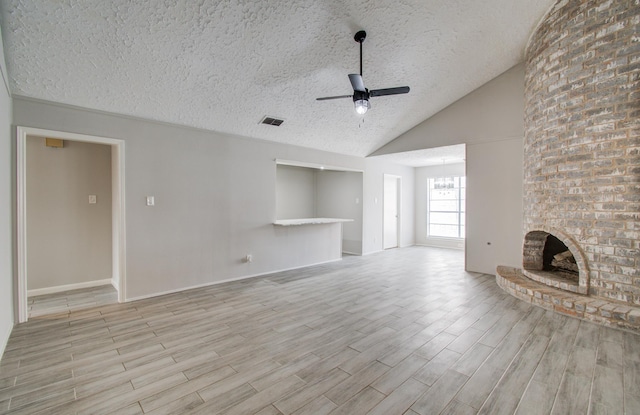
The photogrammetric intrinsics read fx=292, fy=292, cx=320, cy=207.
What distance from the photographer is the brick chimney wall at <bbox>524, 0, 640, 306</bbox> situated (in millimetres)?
3092

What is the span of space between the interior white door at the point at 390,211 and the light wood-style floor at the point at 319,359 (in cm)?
417

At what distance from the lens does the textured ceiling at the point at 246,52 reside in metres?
2.62

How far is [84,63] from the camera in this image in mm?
2949

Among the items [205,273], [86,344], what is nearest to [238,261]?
[205,273]

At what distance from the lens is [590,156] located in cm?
338

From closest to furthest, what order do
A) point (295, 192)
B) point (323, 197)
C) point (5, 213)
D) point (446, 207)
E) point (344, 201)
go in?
point (5, 213) < point (344, 201) < point (295, 192) < point (323, 197) < point (446, 207)

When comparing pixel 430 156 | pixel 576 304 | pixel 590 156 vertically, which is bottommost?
pixel 576 304

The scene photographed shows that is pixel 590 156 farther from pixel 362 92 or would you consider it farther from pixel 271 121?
pixel 271 121

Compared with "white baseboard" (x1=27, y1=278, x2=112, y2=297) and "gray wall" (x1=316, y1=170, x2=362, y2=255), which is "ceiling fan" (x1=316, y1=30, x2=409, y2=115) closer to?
"gray wall" (x1=316, y1=170, x2=362, y2=255)

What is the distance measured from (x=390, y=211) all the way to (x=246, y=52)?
6.15 meters

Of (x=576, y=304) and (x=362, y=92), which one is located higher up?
(x=362, y=92)

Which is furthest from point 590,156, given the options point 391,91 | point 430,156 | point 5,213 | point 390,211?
point 5,213

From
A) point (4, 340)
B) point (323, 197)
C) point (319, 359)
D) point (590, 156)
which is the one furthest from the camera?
point (323, 197)

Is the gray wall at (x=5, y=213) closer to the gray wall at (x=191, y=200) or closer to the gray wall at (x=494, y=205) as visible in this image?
the gray wall at (x=191, y=200)
